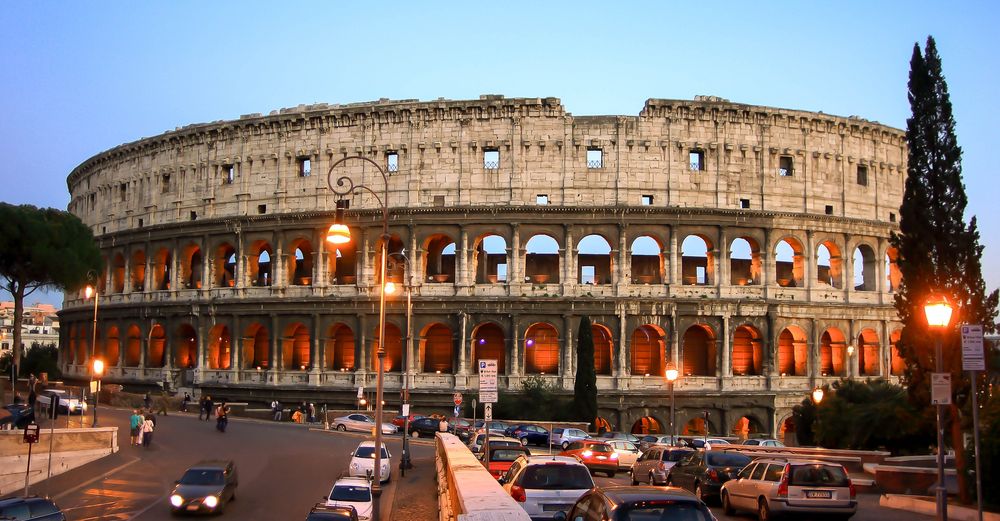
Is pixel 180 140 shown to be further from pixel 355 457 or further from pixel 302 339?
pixel 355 457

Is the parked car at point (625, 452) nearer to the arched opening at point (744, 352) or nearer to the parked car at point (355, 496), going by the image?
the parked car at point (355, 496)

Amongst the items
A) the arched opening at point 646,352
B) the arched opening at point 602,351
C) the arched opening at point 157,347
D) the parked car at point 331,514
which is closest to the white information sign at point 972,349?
the parked car at point 331,514

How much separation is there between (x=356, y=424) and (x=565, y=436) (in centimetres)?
1237

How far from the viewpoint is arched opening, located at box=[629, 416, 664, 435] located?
170 ft

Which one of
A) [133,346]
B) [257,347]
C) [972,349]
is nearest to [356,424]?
[257,347]

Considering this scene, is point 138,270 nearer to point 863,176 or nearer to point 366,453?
point 366,453

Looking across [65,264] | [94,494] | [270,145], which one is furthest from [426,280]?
[94,494]

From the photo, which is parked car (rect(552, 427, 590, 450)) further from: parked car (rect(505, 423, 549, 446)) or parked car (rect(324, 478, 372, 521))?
parked car (rect(324, 478, 372, 521))

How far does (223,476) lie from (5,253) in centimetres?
4141

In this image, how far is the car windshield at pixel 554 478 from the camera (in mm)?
17531

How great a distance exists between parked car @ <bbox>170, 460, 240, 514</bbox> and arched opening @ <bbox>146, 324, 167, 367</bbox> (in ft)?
126

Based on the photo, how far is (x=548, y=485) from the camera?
17531 millimetres

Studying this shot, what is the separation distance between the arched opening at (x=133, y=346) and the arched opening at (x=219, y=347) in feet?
20.2

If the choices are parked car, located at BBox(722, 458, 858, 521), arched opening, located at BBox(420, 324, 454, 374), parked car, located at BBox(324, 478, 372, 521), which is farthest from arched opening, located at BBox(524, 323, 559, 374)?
parked car, located at BBox(722, 458, 858, 521)
